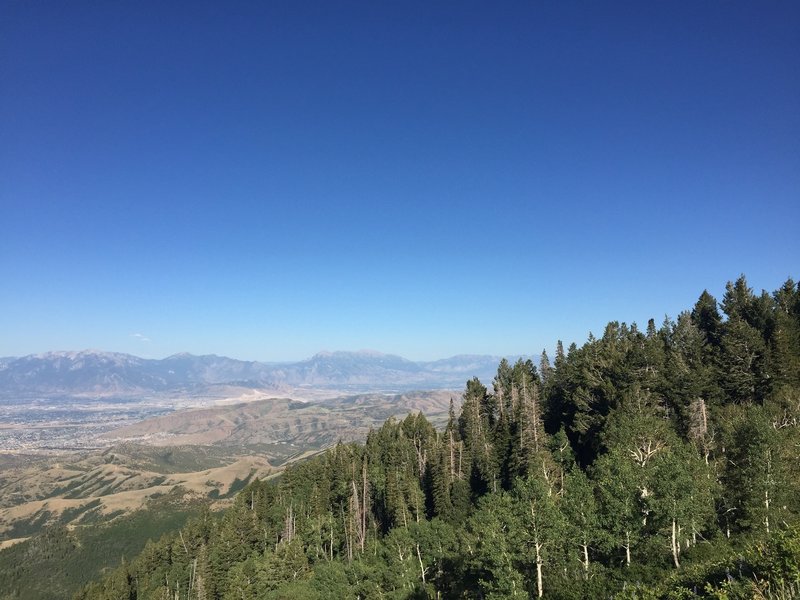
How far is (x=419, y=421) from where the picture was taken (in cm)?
13212

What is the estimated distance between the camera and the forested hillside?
128ft

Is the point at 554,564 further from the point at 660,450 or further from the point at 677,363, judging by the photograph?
the point at 677,363

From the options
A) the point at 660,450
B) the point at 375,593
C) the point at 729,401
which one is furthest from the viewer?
the point at 729,401

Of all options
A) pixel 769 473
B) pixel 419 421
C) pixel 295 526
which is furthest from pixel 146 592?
pixel 769 473

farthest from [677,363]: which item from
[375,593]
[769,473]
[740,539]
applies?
[375,593]

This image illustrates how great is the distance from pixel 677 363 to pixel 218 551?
103 m

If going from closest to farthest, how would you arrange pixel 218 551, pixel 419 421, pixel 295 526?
pixel 218 551 → pixel 295 526 → pixel 419 421

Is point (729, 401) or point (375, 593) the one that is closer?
point (375, 593)

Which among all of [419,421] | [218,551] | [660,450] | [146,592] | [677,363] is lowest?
[146,592]

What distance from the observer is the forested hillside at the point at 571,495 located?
1538 inches

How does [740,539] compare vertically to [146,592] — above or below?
above

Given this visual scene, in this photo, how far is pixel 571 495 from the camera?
150 feet

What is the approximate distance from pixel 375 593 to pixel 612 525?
36.8 m

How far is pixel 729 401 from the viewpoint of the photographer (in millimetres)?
81688
